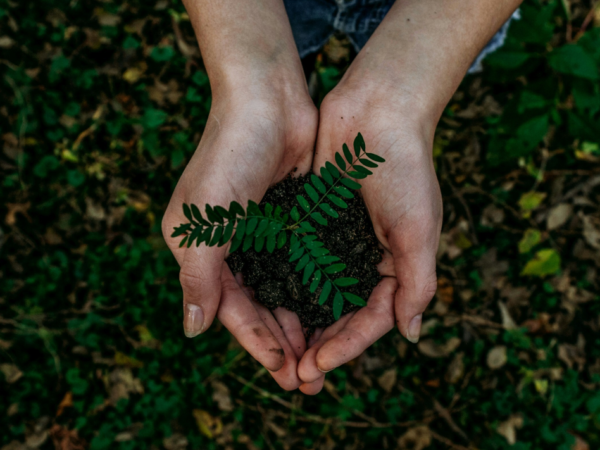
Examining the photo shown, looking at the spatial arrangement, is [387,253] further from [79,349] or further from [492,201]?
[79,349]

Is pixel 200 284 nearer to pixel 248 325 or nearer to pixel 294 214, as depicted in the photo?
pixel 248 325

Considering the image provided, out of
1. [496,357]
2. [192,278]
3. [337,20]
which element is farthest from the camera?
[496,357]

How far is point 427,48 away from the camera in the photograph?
2.56 meters

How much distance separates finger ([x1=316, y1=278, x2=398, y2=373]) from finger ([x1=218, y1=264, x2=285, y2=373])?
0.25 m

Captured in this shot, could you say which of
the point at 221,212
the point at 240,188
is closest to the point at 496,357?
the point at 240,188

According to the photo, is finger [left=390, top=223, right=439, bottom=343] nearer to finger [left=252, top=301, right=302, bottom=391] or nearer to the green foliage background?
finger [left=252, top=301, right=302, bottom=391]

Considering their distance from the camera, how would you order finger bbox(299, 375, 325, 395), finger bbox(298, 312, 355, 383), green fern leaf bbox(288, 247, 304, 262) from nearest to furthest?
green fern leaf bbox(288, 247, 304, 262), finger bbox(298, 312, 355, 383), finger bbox(299, 375, 325, 395)

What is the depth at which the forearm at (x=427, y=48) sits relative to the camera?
2553mm

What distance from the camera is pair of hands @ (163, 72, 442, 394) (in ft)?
7.50

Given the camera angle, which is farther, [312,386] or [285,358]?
[312,386]

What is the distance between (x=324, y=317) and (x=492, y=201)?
7.17ft

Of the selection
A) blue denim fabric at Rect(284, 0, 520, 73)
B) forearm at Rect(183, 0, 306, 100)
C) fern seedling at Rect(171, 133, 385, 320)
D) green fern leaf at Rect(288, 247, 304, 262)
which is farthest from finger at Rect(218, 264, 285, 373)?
blue denim fabric at Rect(284, 0, 520, 73)

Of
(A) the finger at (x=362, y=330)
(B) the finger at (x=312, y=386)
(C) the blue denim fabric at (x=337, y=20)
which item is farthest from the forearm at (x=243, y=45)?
(B) the finger at (x=312, y=386)

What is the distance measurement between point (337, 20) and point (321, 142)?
101 centimetres
